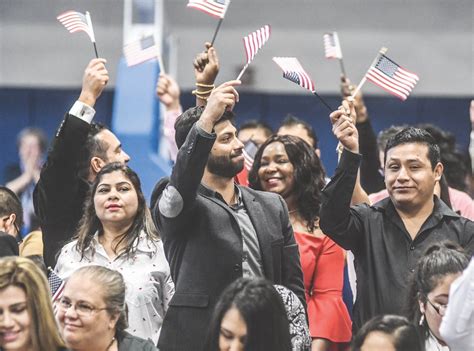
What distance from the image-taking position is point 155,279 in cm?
512

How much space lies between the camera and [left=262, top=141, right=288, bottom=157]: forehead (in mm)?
5832

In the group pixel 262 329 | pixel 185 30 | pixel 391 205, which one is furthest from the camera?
pixel 185 30

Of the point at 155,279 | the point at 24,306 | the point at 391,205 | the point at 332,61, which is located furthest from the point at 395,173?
the point at 332,61

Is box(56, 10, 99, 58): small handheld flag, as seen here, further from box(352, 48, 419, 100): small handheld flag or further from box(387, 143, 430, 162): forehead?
box(387, 143, 430, 162): forehead

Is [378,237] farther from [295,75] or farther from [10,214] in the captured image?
[10,214]

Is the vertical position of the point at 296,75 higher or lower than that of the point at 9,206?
higher

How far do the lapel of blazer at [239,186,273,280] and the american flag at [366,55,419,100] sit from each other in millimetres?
1062

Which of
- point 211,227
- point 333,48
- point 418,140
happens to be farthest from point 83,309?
point 333,48

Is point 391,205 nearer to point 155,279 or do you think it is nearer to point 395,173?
point 395,173

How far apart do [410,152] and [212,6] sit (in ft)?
4.40

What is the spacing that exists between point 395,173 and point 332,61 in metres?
5.15

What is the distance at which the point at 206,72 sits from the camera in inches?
209

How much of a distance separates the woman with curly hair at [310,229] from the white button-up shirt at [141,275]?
0.72 meters

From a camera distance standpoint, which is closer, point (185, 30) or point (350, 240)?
point (350, 240)
